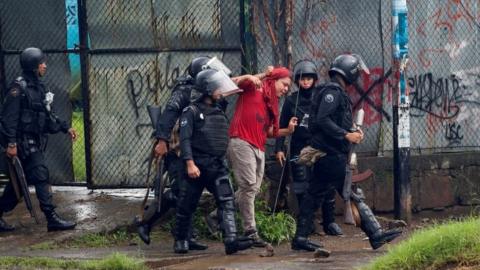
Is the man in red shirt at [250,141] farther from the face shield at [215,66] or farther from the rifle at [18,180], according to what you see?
the rifle at [18,180]

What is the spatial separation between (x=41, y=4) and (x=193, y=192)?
3.60m

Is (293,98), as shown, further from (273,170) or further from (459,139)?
(459,139)

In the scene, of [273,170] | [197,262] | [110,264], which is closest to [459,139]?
[273,170]

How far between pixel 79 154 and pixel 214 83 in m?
3.63

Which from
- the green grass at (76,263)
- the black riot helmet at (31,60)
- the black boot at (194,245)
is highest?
the black riot helmet at (31,60)

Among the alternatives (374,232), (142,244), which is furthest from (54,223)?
(374,232)

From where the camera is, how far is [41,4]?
1317 cm

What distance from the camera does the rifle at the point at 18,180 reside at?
11750 millimetres

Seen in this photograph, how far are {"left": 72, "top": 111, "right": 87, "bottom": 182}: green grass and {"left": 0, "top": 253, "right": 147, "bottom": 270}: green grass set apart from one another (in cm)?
297

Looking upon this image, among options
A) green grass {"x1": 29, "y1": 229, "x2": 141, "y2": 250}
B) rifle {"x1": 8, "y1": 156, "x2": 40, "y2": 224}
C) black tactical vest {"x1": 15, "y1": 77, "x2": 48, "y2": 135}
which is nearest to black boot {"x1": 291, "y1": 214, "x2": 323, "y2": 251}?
green grass {"x1": 29, "y1": 229, "x2": 141, "y2": 250}

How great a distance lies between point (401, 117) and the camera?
12641 millimetres

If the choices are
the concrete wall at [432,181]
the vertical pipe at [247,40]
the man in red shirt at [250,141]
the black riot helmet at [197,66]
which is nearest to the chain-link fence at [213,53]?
the vertical pipe at [247,40]

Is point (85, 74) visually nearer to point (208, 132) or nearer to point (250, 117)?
point (250, 117)

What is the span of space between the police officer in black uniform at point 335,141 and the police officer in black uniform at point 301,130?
32.2 inches
